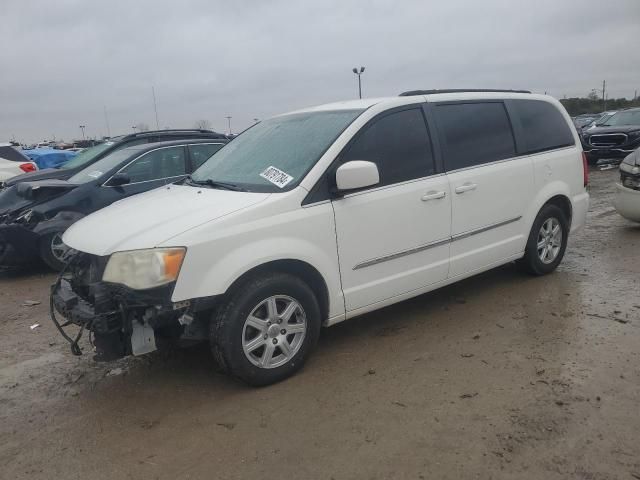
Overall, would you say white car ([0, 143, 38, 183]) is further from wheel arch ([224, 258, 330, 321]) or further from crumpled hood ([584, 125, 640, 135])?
crumpled hood ([584, 125, 640, 135])

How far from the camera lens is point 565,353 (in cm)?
374

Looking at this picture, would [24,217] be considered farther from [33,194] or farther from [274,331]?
[274,331]

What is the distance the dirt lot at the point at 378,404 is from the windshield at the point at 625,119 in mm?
12940

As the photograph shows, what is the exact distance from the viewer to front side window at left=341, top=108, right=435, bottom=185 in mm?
3939

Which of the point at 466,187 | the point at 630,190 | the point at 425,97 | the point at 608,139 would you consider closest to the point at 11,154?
the point at 425,97

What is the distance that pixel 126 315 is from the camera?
10.4ft

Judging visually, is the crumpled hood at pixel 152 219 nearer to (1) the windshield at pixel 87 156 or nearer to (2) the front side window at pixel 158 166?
(2) the front side window at pixel 158 166

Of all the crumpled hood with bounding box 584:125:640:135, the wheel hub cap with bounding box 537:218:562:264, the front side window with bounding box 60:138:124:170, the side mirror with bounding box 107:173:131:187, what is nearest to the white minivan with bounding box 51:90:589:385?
the wheel hub cap with bounding box 537:218:562:264

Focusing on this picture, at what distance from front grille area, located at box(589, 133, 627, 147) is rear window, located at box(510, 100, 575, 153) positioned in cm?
1100

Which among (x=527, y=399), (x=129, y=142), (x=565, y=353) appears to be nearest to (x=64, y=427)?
(x=527, y=399)

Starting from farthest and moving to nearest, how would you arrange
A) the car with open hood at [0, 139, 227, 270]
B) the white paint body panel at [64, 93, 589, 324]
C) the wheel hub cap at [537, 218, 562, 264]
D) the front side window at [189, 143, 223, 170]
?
the front side window at [189, 143, 223, 170]
the car with open hood at [0, 139, 227, 270]
the wheel hub cap at [537, 218, 562, 264]
the white paint body panel at [64, 93, 589, 324]

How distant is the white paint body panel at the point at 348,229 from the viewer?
10.7 ft

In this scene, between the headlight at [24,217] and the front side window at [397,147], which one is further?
the headlight at [24,217]

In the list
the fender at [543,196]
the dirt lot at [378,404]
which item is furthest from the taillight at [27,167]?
the fender at [543,196]
